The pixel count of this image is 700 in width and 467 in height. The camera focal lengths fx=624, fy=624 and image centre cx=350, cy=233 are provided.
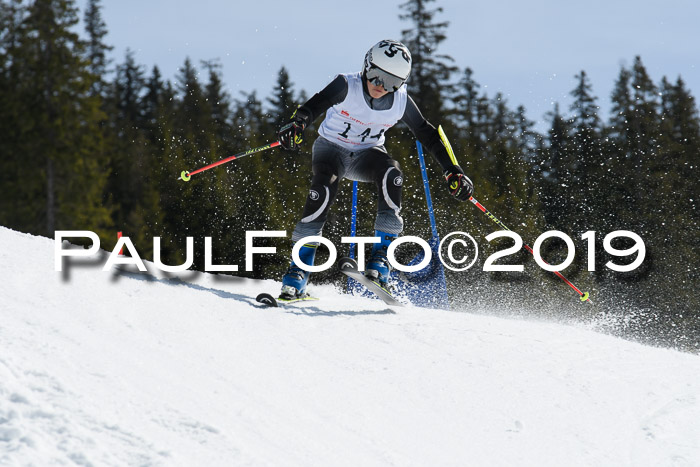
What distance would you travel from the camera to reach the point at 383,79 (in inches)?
189

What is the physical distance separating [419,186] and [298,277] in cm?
2190

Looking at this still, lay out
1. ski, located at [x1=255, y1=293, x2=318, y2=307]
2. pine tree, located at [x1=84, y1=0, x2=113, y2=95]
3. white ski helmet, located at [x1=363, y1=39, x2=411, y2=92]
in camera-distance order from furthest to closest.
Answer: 1. pine tree, located at [x1=84, y1=0, x2=113, y2=95]
2. white ski helmet, located at [x1=363, y1=39, x2=411, y2=92]
3. ski, located at [x1=255, y1=293, x2=318, y2=307]

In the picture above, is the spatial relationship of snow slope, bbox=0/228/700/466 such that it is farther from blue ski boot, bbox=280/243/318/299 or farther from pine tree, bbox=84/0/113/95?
pine tree, bbox=84/0/113/95

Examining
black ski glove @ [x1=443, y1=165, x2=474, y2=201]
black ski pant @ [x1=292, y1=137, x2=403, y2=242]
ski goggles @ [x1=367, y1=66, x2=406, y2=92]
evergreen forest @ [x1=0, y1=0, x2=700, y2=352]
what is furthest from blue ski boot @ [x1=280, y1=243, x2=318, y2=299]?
evergreen forest @ [x1=0, y1=0, x2=700, y2=352]

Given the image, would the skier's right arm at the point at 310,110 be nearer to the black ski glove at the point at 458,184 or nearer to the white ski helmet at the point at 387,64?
the white ski helmet at the point at 387,64

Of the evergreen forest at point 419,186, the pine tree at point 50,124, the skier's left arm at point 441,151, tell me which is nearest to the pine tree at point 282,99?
the evergreen forest at point 419,186

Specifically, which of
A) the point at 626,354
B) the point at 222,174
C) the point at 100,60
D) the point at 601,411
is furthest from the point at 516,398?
the point at 100,60

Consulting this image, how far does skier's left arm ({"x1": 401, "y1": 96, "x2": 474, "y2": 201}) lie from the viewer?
16.6ft

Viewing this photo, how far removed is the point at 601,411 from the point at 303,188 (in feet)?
90.3

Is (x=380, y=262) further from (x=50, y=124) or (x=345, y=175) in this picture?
(x=50, y=124)

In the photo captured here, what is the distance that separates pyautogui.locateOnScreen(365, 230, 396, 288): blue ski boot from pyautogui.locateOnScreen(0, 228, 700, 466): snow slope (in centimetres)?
73

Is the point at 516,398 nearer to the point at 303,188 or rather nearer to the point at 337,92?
the point at 337,92

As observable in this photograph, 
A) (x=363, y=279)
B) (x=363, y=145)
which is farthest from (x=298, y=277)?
(x=363, y=145)

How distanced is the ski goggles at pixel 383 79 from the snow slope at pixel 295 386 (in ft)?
5.93
